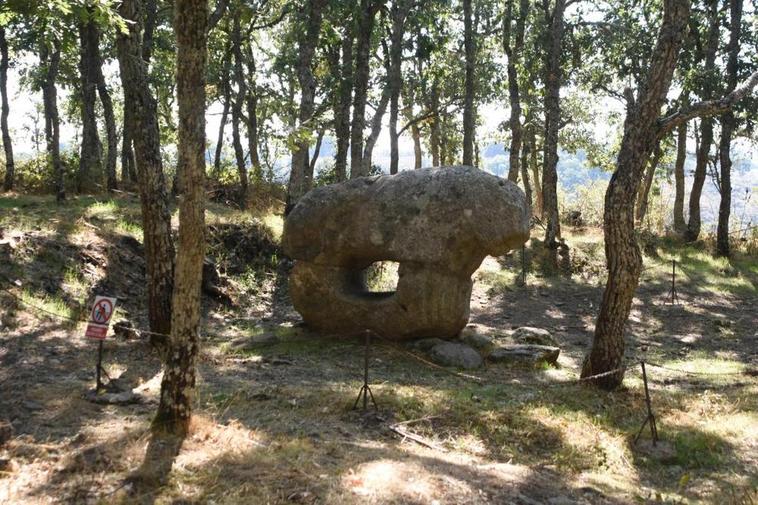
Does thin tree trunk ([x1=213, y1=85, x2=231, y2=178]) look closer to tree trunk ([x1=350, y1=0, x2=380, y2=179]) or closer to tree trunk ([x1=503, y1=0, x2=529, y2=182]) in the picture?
tree trunk ([x1=350, y1=0, x2=380, y2=179])

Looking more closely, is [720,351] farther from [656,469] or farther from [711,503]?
[711,503]

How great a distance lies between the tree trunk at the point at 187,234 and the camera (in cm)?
630

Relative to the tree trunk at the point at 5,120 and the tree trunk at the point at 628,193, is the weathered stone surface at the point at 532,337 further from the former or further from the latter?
the tree trunk at the point at 5,120

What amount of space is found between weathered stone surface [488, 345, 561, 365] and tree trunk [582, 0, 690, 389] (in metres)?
1.52

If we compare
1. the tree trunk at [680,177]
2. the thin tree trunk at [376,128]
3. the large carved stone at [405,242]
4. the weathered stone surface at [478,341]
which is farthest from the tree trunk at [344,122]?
the tree trunk at [680,177]

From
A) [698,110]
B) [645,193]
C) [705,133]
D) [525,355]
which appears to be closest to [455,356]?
[525,355]

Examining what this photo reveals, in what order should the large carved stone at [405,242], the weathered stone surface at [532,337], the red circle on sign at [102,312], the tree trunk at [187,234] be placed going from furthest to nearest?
the weathered stone surface at [532,337] < the large carved stone at [405,242] < the red circle on sign at [102,312] < the tree trunk at [187,234]

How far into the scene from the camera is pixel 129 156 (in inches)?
910

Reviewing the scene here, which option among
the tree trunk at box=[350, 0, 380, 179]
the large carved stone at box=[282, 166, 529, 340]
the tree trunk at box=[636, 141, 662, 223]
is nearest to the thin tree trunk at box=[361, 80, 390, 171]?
the tree trunk at box=[350, 0, 380, 179]

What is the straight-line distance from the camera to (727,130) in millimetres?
21766

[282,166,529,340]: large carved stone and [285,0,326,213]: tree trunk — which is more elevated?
[285,0,326,213]: tree trunk

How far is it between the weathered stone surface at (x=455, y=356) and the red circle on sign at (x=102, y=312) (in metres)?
5.41

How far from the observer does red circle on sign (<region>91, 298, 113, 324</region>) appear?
24.9 feet

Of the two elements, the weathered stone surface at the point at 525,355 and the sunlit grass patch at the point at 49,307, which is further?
the weathered stone surface at the point at 525,355
